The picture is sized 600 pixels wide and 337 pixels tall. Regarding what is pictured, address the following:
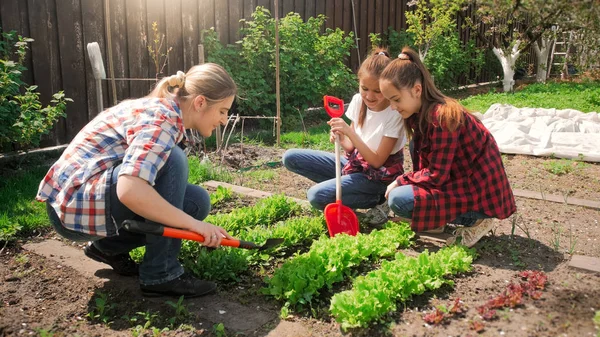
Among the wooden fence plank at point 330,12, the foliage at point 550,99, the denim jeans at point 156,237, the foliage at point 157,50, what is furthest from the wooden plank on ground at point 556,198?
the wooden fence plank at point 330,12

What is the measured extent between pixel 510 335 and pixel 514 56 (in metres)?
11.6

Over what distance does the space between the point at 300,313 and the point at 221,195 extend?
188 centimetres

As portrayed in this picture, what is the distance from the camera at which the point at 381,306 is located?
2320 millimetres

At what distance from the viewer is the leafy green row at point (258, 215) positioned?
3.52 meters

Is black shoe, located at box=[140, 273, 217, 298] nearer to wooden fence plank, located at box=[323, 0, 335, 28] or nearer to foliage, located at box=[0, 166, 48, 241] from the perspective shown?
foliage, located at box=[0, 166, 48, 241]

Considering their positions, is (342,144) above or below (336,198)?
above

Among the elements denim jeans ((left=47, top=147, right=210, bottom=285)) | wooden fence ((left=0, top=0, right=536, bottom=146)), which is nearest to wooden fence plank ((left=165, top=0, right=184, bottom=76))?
wooden fence ((left=0, top=0, right=536, bottom=146))

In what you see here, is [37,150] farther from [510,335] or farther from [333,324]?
[510,335]

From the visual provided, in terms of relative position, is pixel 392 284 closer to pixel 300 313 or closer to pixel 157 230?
pixel 300 313

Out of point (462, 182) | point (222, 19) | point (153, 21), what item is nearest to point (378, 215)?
point (462, 182)

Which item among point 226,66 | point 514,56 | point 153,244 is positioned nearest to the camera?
point 153,244

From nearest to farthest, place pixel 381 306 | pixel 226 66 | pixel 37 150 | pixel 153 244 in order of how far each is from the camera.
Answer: pixel 381 306 → pixel 153 244 → pixel 37 150 → pixel 226 66

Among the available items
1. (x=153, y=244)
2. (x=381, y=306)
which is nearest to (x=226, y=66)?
(x=153, y=244)

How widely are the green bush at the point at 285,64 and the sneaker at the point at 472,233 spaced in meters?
4.47
